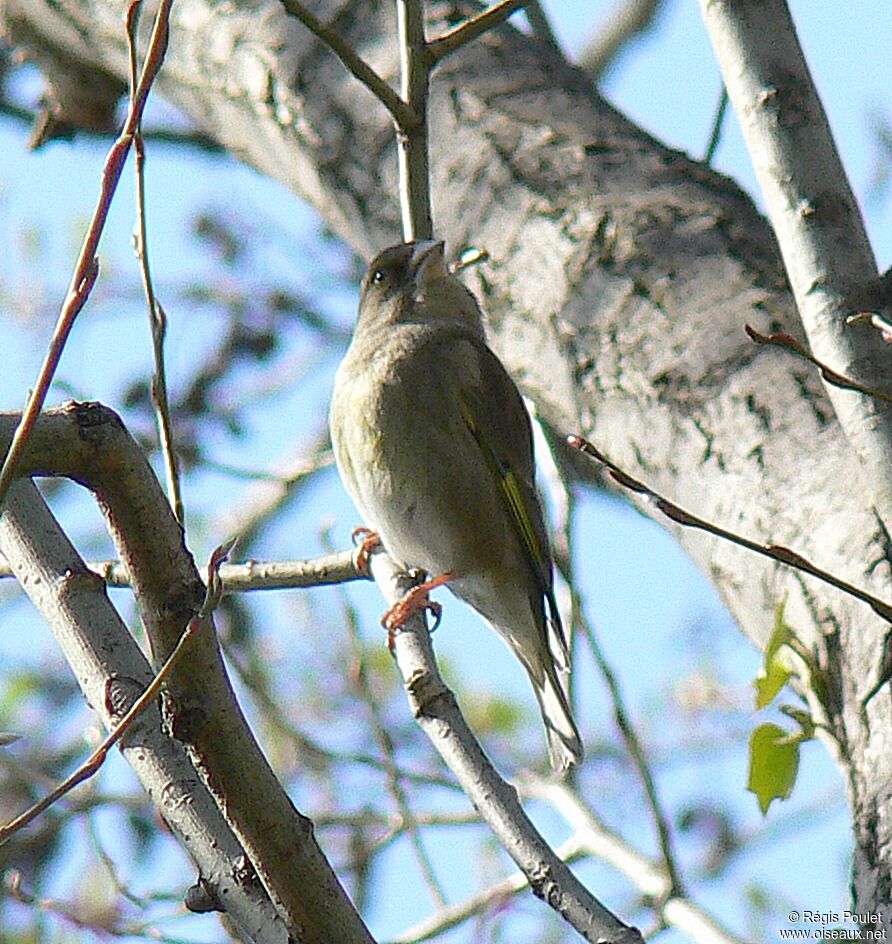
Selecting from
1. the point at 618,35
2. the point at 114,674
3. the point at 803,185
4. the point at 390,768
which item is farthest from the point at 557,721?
the point at 618,35

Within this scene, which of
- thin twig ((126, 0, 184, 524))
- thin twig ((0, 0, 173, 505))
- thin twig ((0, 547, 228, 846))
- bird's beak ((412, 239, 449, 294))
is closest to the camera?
thin twig ((0, 0, 173, 505))

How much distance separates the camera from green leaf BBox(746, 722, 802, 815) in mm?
2652

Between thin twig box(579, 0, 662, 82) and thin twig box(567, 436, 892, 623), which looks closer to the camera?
thin twig box(567, 436, 892, 623)

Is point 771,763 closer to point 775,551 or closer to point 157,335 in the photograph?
point 775,551

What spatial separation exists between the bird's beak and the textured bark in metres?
0.09

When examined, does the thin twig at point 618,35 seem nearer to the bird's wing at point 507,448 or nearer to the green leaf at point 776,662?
the bird's wing at point 507,448

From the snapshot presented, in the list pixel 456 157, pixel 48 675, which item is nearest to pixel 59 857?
pixel 48 675

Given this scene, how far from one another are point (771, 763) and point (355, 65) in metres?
1.37

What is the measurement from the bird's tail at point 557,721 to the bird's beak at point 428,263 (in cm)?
109

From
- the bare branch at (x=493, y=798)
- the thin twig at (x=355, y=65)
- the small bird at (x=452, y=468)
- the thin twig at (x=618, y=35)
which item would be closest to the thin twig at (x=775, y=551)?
the bare branch at (x=493, y=798)

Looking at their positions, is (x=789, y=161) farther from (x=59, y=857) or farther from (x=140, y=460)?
(x=59, y=857)

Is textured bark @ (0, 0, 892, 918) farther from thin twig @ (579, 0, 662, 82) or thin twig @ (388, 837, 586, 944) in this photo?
thin twig @ (579, 0, 662, 82)

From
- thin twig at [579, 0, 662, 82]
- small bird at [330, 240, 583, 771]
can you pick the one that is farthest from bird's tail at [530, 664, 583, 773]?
thin twig at [579, 0, 662, 82]

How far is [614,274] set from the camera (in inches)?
124
